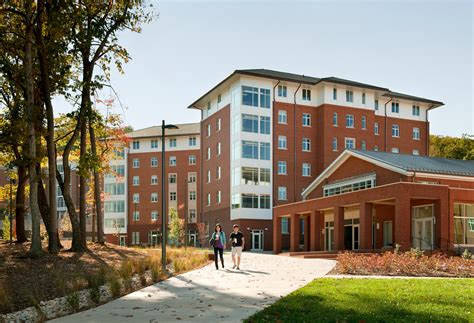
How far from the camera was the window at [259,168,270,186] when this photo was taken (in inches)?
2450

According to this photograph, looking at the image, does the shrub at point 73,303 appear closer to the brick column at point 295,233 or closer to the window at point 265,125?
the brick column at point 295,233

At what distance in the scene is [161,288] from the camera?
1806 centimetres

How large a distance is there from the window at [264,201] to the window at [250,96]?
9.60 metres

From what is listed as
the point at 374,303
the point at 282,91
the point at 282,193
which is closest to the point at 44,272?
the point at 374,303

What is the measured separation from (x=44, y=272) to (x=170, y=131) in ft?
230

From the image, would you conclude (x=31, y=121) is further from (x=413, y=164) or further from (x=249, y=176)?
(x=249, y=176)

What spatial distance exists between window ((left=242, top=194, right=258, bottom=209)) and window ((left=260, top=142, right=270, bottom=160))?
163 inches

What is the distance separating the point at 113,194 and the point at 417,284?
81.6 m

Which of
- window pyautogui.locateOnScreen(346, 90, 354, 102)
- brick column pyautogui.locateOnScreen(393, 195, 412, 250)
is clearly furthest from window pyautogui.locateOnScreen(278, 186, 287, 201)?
brick column pyautogui.locateOnScreen(393, 195, 412, 250)

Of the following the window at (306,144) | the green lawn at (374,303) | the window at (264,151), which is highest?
the window at (306,144)

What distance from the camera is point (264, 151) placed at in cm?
6253

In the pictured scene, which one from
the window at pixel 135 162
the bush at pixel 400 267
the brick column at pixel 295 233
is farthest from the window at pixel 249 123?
the bush at pixel 400 267

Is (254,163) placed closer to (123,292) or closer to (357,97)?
(357,97)

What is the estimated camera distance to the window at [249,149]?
61.2 meters
